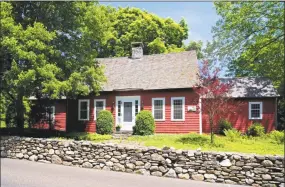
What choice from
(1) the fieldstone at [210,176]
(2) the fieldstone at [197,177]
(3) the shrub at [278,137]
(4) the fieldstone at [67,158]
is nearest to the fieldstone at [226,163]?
(1) the fieldstone at [210,176]

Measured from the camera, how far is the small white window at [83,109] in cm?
2122

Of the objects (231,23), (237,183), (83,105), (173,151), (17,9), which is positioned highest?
(231,23)

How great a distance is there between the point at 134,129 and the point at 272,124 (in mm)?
9276

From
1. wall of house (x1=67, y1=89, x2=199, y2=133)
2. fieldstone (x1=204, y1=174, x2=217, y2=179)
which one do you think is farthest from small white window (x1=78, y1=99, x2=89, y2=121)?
fieldstone (x1=204, y1=174, x2=217, y2=179)

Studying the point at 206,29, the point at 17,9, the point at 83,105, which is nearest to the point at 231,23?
the point at 206,29

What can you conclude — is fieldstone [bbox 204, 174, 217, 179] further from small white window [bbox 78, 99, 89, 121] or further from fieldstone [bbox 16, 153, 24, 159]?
small white window [bbox 78, 99, 89, 121]

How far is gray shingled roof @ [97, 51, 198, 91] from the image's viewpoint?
19.2 meters

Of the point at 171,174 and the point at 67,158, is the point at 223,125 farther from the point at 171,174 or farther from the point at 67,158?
the point at 67,158

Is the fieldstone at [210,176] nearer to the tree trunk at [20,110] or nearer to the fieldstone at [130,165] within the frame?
the fieldstone at [130,165]

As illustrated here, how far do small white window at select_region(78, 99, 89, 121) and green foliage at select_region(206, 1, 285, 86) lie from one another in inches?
429

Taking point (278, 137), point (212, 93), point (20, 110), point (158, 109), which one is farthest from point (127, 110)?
point (278, 137)

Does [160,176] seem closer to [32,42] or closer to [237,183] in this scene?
[237,183]

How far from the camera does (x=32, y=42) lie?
12977 millimetres

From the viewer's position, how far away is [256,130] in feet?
60.8
